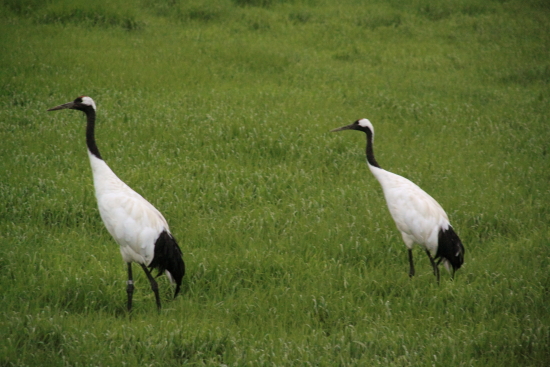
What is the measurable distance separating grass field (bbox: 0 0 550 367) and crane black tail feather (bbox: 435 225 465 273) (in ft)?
0.83

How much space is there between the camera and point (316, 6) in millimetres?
19734

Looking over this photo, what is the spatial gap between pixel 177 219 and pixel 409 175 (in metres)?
3.73

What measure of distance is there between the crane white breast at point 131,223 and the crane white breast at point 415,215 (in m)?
2.57

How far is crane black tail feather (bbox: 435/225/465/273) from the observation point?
6.40m

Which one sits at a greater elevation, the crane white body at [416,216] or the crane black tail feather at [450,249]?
the crane white body at [416,216]

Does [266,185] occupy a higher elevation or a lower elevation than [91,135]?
lower

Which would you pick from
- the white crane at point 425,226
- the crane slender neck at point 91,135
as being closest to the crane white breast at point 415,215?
the white crane at point 425,226

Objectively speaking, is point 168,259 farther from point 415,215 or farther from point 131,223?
point 415,215

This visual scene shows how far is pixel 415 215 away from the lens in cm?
655

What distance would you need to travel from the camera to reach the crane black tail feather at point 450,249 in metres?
6.40

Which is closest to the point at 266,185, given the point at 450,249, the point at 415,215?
the point at 415,215

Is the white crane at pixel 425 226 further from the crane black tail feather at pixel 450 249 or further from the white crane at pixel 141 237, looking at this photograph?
the white crane at pixel 141 237

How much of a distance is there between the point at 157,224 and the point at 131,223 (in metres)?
0.25

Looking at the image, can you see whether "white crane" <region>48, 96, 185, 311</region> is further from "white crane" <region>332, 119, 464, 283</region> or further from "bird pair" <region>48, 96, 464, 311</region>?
"white crane" <region>332, 119, 464, 283</region>
